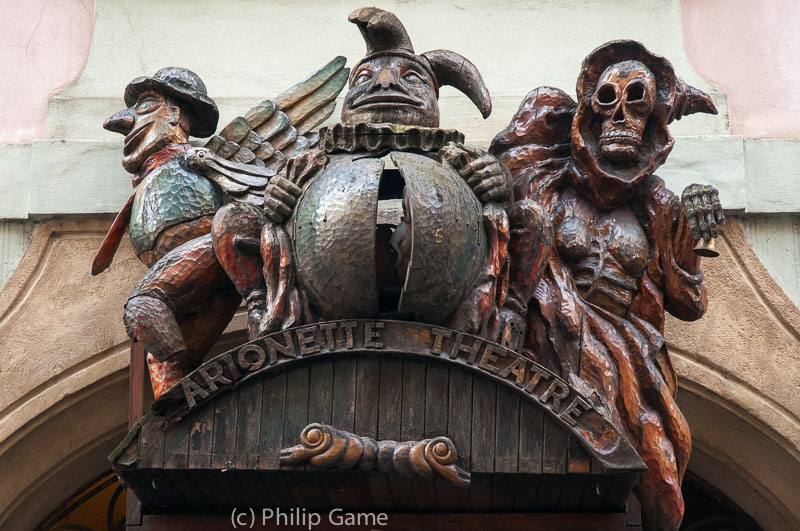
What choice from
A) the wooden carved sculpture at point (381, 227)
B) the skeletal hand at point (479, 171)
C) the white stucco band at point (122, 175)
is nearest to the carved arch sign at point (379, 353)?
the wooden carved sculpture at point (381, 227)

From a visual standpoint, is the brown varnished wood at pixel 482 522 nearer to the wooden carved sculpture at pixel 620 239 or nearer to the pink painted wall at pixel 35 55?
the wooden carved sculpture at pixel 620 239

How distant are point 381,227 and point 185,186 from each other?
1.80 feet

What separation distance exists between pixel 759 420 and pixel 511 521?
3.74 feet

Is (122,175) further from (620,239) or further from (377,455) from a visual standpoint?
(377,455)

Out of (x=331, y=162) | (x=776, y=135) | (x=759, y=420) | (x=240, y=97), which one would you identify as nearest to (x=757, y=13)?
(x=776, y=135)

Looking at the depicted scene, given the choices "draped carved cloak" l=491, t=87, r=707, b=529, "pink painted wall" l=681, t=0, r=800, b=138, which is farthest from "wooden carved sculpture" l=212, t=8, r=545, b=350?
"pink painted wall" l=681, t=0, r=800, b=138

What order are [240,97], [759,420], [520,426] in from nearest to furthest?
[520,426] → [759,420] → [240,97]

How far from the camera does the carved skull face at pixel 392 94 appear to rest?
2861mm

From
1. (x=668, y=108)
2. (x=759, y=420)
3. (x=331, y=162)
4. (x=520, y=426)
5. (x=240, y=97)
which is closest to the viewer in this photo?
(x=520, y=426)

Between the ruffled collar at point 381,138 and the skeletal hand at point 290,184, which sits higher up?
the ruffled collar at point 381,138

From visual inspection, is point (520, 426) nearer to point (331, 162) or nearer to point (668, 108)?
point (331, 162)

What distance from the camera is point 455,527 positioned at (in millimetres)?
2684

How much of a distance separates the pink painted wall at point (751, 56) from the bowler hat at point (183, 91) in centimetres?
122

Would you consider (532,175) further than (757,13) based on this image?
No
